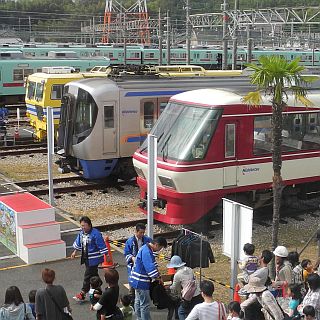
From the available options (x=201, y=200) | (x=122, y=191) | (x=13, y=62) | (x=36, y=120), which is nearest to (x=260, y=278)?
(x=201, y=200)

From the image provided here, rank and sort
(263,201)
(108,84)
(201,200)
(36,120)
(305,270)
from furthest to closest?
(36,120) → (108,84) → (263,201) → (201,200) → (305,270)

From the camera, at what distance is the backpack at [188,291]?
7270 millimetres

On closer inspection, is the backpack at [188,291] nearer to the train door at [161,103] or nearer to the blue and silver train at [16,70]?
the train door at [161,103]

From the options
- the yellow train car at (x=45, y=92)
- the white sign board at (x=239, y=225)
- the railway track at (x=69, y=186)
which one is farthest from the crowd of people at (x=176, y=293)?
the yellow train car at (x=45, y=92)

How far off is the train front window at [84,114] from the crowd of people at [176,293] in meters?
7.68

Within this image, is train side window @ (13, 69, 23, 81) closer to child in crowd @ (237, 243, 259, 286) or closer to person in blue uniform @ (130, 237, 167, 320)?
person in blue uniform @ (130, 237, 167, 320)

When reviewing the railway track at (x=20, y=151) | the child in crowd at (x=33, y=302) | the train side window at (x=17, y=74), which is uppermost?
the train side window at (x=17, y=74)

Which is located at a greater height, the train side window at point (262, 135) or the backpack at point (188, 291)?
the train side window at point (262, 135)

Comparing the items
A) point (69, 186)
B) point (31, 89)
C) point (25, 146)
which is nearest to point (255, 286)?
point (69, 186)

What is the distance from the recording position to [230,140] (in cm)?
1249

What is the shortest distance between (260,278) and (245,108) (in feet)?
20.1

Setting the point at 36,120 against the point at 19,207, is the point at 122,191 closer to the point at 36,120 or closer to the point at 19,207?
the point at 19,207

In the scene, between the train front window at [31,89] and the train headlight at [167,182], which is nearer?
the train headlight at [167,182]

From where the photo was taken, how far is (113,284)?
22.4 feet
